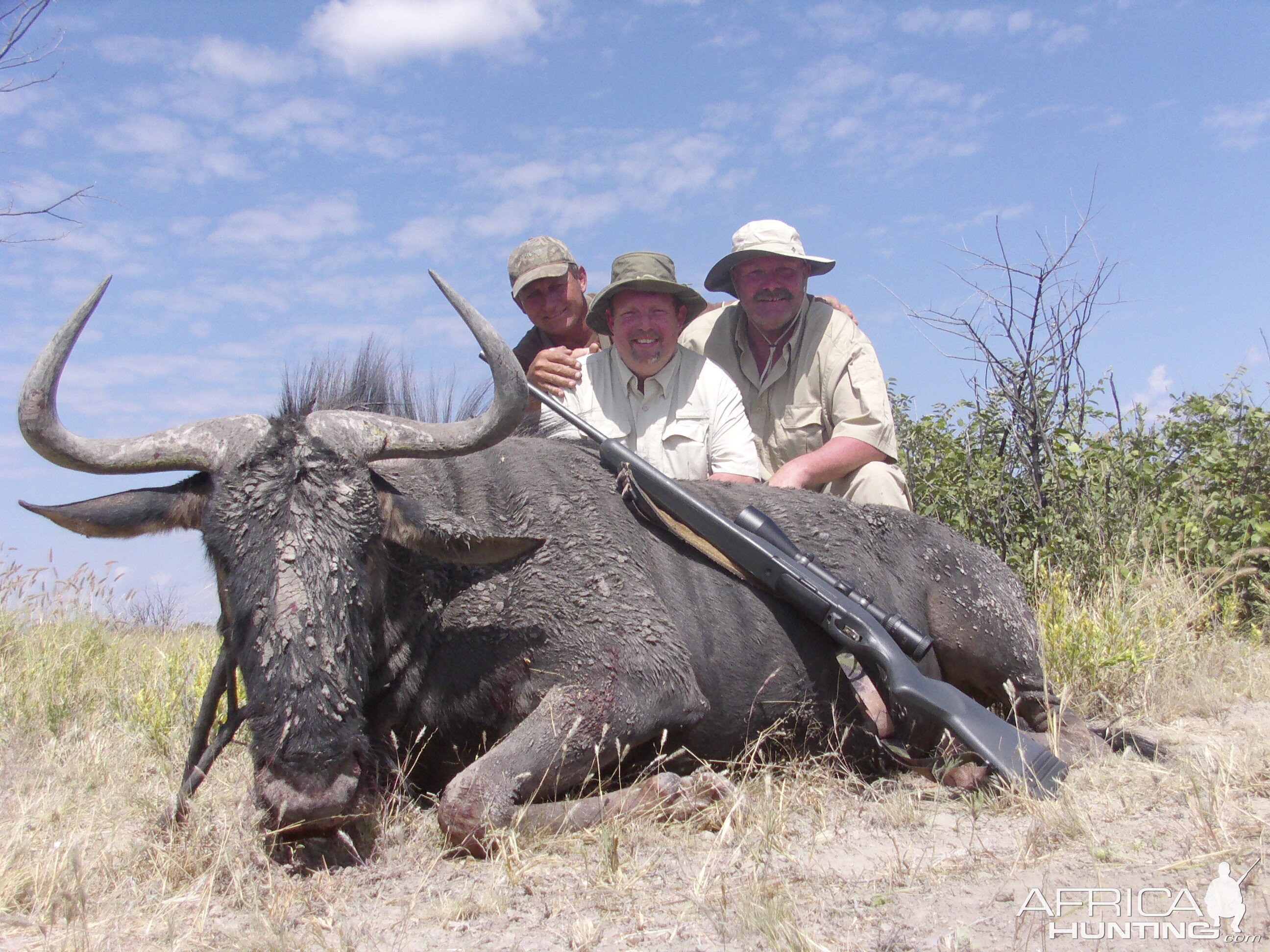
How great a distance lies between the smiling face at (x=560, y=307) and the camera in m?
7.20

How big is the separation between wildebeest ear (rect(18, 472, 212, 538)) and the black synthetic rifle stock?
1785 mm

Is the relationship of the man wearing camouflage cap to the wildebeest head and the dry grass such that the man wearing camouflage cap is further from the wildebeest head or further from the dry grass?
the dry grass

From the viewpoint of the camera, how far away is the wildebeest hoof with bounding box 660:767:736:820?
3.52m

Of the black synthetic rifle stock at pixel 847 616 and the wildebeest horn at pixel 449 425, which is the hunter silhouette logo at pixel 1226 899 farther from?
the wildebeest horn at pixel 449 425

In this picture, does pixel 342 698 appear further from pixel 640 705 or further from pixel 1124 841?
pixel 1124 841

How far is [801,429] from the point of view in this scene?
674cm

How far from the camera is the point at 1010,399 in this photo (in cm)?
805

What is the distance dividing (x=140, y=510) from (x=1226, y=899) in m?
3.56

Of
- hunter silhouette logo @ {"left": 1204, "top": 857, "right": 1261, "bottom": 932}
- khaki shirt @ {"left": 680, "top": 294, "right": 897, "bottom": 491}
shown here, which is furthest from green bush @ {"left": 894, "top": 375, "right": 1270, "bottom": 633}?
hunter silhouette logo @ {"left": 1204, "top": 857, "right": 1261, "bottom": 932}

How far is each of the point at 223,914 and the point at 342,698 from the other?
679 mm

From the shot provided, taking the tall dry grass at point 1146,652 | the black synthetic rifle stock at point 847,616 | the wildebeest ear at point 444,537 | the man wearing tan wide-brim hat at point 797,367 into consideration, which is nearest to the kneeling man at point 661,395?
the man wearing tan wide-brim hat at point 797,367

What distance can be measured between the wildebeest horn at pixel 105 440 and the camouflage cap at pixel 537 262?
3754mm

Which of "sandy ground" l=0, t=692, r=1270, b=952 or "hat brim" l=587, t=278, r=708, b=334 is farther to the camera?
"hat brim" l=587, t=278, r=708, b=334

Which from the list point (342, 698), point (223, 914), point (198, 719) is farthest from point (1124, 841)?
point (198, 719)
